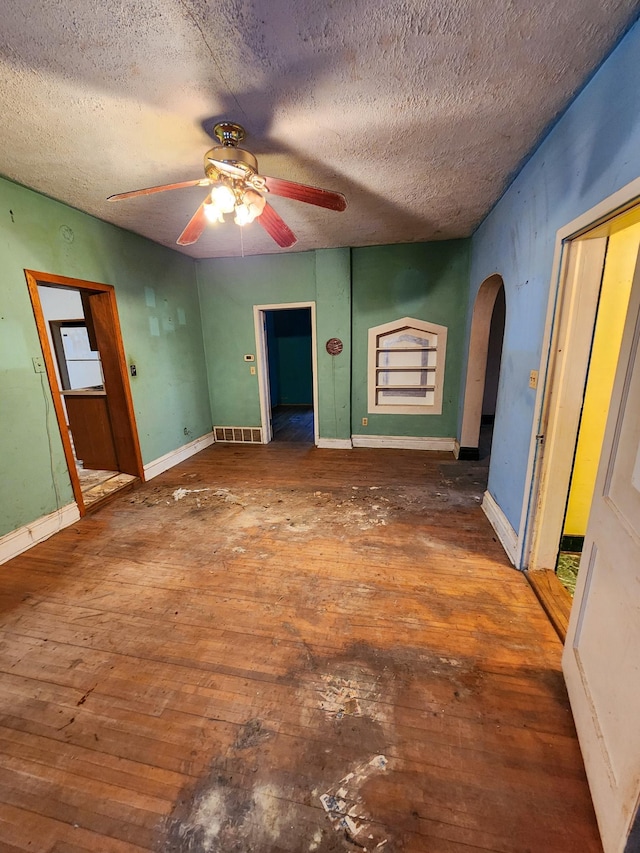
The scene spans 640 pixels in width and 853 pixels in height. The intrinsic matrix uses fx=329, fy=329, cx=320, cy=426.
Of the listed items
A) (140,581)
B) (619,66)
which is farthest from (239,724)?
(619,66)

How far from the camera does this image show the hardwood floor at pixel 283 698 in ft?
3.56

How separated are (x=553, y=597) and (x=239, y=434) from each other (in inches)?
169

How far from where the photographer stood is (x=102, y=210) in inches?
116

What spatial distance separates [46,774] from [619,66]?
3552 mm

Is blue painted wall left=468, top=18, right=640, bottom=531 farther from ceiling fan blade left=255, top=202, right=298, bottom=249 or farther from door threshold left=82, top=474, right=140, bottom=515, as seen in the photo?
door threshold left=82, top=474, right=140, bottom=515

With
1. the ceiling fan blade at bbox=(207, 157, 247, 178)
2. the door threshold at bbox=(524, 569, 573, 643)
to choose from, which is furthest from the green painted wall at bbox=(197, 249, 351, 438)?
the door threshold at bbox=(524, 569, 573, 643)

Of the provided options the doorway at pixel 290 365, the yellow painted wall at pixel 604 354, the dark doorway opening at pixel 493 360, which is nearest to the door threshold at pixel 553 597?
the yellow painted wall at pixel 604 354

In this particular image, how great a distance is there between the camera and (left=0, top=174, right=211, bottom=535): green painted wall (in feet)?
8.07

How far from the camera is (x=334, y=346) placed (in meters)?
4.54

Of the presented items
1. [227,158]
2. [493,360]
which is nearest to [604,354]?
[227,158]

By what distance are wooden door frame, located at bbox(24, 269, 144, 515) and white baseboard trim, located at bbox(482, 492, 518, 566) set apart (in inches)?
142

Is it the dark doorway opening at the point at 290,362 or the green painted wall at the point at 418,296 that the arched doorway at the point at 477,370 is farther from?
the dark doorway opening at the point at 290,362

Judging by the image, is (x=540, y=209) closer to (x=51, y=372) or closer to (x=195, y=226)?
(x=195, y=226)

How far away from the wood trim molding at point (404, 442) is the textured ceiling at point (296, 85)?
2.95 m
